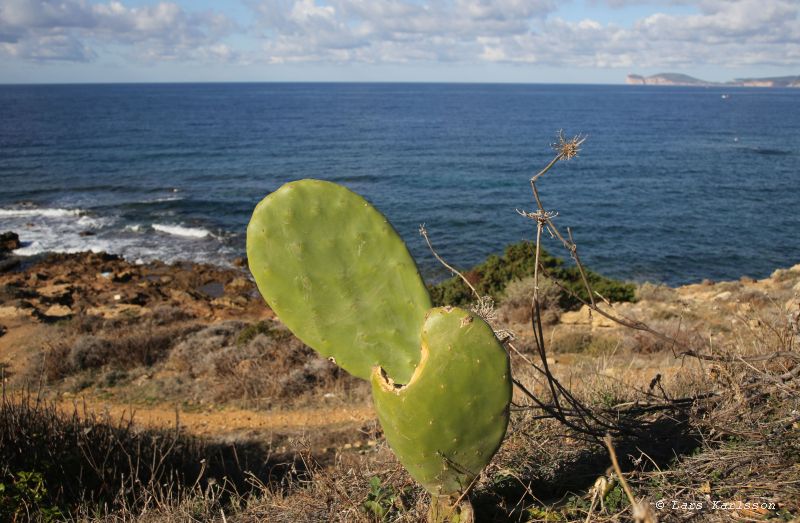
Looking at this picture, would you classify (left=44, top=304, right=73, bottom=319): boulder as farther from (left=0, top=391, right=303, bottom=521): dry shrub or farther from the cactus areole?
the cactus areole

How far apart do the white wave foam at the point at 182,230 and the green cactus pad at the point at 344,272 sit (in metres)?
23.4

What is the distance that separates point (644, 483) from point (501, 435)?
940 millimetres

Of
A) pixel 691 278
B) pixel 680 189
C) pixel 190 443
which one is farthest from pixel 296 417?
pixel 680 189

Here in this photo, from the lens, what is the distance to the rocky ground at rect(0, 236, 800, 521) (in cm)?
465

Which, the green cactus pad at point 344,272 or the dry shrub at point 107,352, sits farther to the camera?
the dry shrub at point 107,352

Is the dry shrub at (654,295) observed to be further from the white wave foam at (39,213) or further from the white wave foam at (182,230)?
the white wave foam at (39,213)

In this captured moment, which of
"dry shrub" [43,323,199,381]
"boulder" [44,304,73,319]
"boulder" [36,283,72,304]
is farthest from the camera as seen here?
"boulder" [36,283,72,304]

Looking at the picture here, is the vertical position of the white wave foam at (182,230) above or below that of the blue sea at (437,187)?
below

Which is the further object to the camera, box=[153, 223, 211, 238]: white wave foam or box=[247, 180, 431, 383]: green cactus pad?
box=[153, 223, 211, 238]: white wave foam

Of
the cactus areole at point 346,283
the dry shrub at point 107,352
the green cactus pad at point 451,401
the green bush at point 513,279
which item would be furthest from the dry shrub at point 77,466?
the green bush at point 513,279

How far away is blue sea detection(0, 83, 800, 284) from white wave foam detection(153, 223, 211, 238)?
0.28 feet

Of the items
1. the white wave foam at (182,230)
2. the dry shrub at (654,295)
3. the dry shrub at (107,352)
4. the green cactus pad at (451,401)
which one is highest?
the green cactus pad at (451,401)

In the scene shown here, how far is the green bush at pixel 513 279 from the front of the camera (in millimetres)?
13758

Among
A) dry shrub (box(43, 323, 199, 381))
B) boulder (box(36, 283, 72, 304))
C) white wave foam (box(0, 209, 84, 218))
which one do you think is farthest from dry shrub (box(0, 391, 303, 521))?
white wave foam (box(0, 209, 84, 218))
